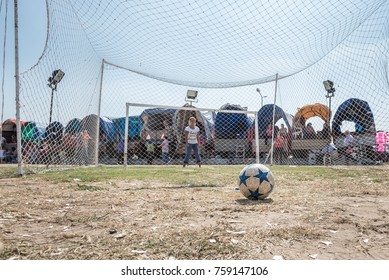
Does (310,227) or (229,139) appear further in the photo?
(229,139)

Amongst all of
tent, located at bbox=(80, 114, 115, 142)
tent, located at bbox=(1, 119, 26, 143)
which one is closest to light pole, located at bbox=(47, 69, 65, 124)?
tent, located at bbox=(80, 114, 115, 142)

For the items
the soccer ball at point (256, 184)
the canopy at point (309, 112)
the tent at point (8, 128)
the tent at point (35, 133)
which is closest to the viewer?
the soccer ball at point (256, 184)

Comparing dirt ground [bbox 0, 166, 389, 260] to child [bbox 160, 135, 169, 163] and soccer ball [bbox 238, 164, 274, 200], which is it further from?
child [bbox 160, 135, 169, 163]

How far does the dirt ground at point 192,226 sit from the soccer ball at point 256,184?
5.6 inches

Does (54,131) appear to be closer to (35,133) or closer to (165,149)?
(35,133)

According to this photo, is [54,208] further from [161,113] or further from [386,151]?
[386,151]

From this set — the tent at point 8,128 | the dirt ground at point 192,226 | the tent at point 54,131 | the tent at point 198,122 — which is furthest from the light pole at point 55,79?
the tent at point 8,128

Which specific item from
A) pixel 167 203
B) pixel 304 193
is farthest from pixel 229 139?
pixel 167 203

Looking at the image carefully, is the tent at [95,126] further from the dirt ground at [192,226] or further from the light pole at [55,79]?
the dirt ground at [192,226]

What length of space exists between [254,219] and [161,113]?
53.5 ft

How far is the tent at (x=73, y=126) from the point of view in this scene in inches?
457

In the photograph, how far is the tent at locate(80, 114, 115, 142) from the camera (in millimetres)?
13120

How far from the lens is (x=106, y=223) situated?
10.1 feet

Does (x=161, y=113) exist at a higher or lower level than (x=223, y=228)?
higher
